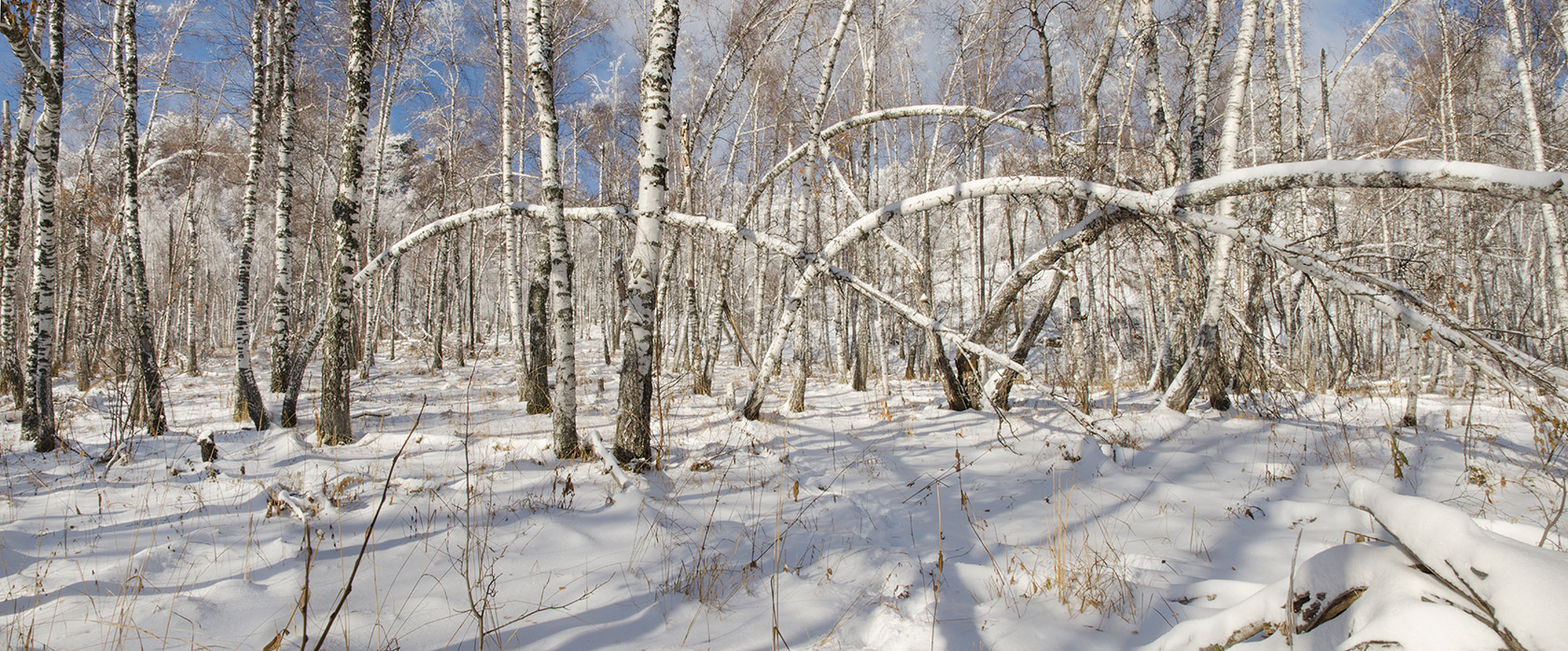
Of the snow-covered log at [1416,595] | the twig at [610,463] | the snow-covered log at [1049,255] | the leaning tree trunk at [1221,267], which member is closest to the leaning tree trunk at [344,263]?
the twig at [610,463]

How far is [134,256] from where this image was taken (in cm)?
675

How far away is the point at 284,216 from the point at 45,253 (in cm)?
219

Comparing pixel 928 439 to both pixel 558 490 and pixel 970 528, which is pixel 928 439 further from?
pixel 558 490

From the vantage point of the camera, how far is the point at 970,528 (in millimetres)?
3859

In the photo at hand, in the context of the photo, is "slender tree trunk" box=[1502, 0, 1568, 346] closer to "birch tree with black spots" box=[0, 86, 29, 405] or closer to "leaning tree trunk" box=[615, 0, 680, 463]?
"leaning tree trunk" box=[615, 0, 680, 463]

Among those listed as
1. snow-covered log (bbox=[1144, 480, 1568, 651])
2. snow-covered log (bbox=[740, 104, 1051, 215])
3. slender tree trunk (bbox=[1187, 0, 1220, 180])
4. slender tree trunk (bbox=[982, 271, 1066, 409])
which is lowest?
snow-covered log (bbox=[1144, 480, 1568, 651])

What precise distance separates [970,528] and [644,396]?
8.79 ft

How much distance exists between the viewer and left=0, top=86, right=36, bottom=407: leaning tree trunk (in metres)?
6.84

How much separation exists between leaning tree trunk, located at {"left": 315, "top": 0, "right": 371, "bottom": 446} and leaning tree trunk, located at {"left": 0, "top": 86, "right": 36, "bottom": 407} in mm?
4327

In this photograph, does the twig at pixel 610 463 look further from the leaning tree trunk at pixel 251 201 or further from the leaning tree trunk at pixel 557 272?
the leaning tree trunk at pixel 251 201

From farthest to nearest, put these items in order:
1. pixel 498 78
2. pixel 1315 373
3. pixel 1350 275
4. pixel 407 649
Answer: pixel 498 78 < pixel 1315 373 < pixel 1350 275 < pixel 407 649

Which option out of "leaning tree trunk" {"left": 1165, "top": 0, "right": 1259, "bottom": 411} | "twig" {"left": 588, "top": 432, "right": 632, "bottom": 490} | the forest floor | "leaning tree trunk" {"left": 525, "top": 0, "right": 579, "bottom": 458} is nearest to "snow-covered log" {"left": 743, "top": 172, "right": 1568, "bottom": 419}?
the forest floor

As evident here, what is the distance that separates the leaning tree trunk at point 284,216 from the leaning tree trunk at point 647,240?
579cm

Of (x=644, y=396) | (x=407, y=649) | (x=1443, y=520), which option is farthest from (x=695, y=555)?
(x=1443, y=520)
